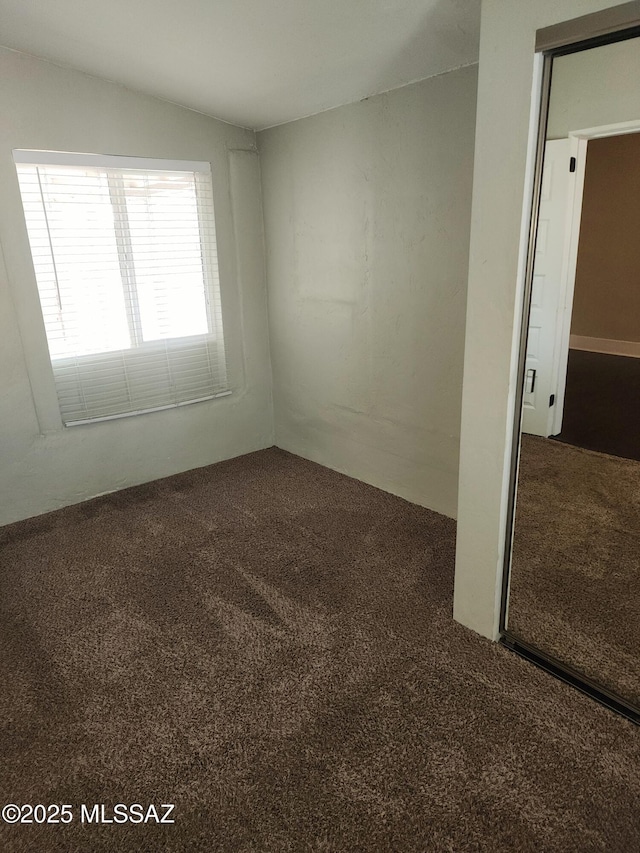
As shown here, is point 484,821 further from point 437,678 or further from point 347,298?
point 347,298

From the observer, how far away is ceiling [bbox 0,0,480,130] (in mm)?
1989

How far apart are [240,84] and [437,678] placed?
8.97ft

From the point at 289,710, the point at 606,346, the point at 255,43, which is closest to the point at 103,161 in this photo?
the point at 255,43

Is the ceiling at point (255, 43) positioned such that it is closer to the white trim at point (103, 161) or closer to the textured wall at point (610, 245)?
the white trim at point (103, 161)

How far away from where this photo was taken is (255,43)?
7.45ft

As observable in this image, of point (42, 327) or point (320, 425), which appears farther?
point (320, 425)

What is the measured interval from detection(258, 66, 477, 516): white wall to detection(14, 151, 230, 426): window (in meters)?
0.51

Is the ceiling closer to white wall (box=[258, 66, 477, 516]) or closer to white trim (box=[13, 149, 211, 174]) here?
white wall (box=[258, 66, 477, 516])

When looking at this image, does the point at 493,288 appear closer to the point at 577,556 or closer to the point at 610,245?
the point at 610,245

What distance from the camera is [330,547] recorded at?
8.72ft

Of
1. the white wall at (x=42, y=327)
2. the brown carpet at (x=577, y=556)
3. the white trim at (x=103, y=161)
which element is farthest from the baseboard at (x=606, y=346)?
the white trim at (x=103, y=161)

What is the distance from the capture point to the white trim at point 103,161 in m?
2.71

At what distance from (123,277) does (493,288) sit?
2.21 meters

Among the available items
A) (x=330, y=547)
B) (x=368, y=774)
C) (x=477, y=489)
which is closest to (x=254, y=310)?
(x=330, y=547)
